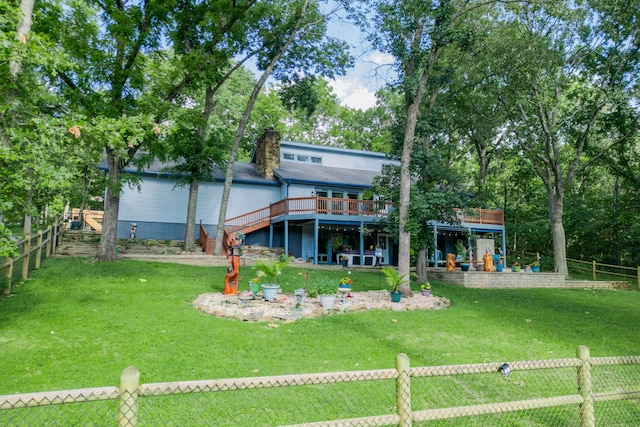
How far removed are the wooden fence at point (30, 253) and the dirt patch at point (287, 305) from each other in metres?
4.12

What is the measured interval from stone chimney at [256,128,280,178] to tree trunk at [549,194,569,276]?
1552 cm

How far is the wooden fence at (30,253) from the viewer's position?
29.7 feet

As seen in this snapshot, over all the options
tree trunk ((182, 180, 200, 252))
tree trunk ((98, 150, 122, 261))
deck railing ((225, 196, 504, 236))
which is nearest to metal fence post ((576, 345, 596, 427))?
tree trunk ((98, 150, 122, 261))

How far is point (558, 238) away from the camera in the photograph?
773 inches

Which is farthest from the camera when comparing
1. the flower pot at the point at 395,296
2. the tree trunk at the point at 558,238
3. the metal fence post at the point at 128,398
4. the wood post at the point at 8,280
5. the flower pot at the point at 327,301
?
the tree trunk at the point at 558,238

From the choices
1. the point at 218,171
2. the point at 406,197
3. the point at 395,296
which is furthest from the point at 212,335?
the point at 218,171

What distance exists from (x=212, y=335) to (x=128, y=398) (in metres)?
4.88

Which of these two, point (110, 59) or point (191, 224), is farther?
point (191, 224)

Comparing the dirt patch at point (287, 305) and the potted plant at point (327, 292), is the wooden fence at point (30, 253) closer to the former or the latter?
the dirt patch at point (287, 305)

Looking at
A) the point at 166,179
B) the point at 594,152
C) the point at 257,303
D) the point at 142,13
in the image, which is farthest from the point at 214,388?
the point at 594,152

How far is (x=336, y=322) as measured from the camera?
8.65 metres

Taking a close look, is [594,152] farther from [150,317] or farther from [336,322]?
[150,317]

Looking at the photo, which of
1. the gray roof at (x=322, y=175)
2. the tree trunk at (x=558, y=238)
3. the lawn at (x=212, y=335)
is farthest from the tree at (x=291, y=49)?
the tree trunk at (x=558, y=238)

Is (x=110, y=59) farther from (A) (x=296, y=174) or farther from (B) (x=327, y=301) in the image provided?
(A) (x=296, y=174)
